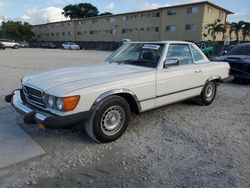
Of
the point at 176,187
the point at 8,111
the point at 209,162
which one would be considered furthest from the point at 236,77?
the point at 8,111

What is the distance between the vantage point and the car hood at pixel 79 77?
10.9ft

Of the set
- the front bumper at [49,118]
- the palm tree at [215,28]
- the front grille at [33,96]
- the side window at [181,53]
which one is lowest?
the front bumper at [49,118]

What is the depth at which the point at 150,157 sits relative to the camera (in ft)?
10.8

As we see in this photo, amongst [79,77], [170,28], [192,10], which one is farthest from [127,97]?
[170,28]

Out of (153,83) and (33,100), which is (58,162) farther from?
(153,83)

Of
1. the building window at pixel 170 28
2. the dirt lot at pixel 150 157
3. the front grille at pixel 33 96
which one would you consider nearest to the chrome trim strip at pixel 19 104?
the front grille at pixel 33 96

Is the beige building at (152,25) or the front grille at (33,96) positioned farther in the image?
the beige building at (152,25)

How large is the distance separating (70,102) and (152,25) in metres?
40.2

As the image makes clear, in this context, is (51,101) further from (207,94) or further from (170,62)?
(207,94)

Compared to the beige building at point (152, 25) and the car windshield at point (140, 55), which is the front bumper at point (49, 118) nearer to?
the car windshield at point (140, 55)

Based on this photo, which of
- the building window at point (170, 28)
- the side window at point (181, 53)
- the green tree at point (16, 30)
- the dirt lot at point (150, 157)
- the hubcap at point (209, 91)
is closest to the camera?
the dirt lot at point (150, 157)

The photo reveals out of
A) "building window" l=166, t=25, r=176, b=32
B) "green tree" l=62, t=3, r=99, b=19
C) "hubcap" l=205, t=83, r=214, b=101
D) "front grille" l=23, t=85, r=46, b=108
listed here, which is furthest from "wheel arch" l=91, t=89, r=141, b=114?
"green tree" l=62, t=3, r=99, b=19

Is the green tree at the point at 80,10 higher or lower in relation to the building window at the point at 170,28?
higher

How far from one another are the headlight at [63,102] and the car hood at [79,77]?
0.13m
